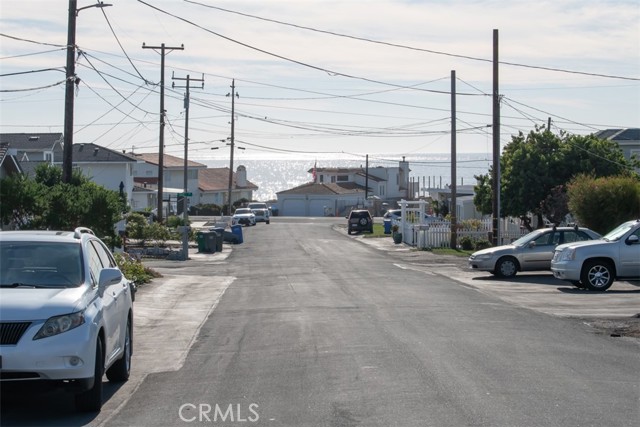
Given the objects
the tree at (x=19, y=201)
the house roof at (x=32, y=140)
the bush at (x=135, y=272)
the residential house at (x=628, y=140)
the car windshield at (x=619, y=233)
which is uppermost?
the residential house at (x=628, y=140)

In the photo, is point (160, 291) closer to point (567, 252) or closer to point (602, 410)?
point (567, 252)

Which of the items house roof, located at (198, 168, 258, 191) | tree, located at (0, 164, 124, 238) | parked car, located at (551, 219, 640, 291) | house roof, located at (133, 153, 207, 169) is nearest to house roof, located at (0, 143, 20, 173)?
tree, located at (0, 164, 124, 238)

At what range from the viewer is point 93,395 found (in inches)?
337

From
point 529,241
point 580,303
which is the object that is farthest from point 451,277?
point 580,303

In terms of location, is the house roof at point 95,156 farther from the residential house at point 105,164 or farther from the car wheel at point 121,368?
the car wheel at point 121,368

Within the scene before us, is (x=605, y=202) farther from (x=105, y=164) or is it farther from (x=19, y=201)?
(x=105, y=164)

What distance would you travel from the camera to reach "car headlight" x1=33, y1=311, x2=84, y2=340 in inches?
313

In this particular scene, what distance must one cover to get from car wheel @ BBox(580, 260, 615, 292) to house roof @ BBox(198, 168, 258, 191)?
80.3 m

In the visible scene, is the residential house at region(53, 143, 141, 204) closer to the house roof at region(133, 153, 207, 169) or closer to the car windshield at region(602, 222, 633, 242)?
the house roof at region(133, 153, 207, 169)

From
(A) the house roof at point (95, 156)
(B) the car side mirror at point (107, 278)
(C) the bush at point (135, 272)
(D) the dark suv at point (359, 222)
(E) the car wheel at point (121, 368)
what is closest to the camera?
(B) the car side mirror at point (107, 278)

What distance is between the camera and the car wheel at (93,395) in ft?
27.9

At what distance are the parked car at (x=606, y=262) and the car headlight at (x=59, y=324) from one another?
1623cm

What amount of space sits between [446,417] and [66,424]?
3.48 meters

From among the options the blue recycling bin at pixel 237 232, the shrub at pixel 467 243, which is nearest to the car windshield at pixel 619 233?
the shrub at pixel 467 243
